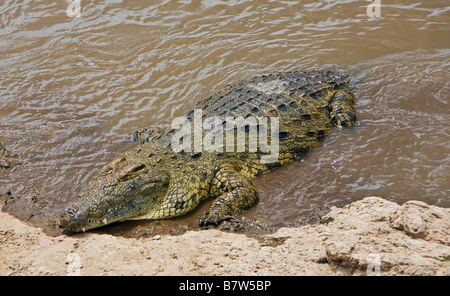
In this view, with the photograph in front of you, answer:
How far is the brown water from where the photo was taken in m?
5.25

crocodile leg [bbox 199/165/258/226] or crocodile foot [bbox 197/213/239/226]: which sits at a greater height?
crocodile leg [bbox 199/165/258/226]

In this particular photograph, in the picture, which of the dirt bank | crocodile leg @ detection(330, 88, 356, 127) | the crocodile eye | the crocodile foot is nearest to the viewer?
the dirt bank

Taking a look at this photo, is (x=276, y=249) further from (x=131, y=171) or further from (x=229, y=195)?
(x=131, y=171)

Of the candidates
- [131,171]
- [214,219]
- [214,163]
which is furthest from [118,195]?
[214,163]

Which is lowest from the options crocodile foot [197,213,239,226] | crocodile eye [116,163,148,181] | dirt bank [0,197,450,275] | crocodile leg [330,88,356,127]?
crocodile foot [197,213,239,226]

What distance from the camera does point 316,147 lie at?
19.9 feet

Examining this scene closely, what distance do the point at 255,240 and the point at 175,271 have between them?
0.95 m

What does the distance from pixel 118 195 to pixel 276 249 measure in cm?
192

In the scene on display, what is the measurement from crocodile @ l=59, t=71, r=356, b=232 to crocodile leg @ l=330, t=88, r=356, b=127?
0.01 meters

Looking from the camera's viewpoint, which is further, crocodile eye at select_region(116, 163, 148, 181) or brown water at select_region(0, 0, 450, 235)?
brown water at select_region(0, 0, 450, 235)

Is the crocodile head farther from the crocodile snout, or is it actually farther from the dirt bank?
the dirt bank

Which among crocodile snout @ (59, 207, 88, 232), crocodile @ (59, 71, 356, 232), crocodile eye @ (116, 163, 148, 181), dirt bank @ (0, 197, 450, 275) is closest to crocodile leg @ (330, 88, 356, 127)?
crocodile @ (59, 71, 356, 232)

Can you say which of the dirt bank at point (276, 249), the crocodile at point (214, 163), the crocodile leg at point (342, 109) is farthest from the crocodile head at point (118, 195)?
the crocodile leg at point (342, 109)

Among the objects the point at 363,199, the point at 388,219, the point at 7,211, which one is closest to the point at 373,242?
the point at 388,219
